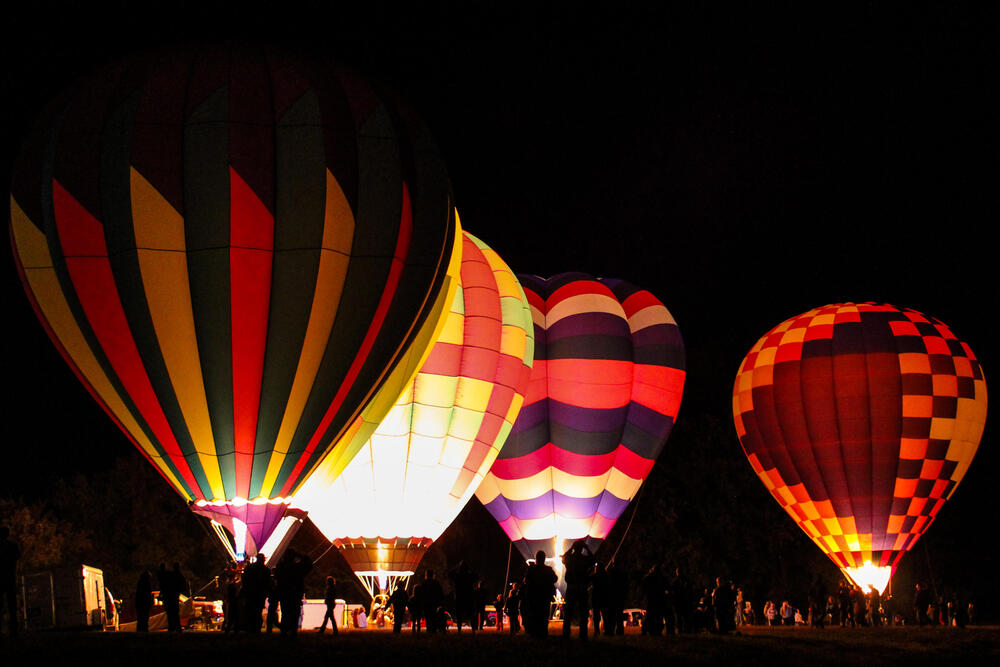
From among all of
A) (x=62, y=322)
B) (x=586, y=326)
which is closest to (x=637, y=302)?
(x=586, y=326)

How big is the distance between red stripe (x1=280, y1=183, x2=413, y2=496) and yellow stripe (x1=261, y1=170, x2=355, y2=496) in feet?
0.96

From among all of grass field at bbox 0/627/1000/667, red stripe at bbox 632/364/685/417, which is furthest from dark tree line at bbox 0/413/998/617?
grass field at bbox 0/627/1000/667

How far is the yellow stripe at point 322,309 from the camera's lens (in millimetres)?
13969

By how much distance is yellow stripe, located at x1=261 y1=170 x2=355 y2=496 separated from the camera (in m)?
14.0

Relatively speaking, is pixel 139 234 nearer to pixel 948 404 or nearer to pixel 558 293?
pixel 558 293

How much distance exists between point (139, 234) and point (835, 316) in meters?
15.6

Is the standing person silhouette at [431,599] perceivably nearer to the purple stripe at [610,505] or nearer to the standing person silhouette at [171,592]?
the standing person silhouette at [171,592]

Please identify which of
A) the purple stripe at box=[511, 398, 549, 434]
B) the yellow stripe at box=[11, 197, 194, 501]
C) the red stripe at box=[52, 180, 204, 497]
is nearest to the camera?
the red stripe at box=[52, 180, 204, 497]

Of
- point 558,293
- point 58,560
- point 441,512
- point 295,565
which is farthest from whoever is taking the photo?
point 58,560

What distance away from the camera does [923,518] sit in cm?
2319

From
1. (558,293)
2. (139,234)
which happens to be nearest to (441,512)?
(558,293)

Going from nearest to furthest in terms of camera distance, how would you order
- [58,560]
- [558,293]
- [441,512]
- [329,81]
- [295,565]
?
[295,565] → [329,81] → [441,512] → [558,293] → [58,560]

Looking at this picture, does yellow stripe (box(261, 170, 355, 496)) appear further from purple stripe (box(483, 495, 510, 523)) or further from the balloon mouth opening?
the balloon mouth opening

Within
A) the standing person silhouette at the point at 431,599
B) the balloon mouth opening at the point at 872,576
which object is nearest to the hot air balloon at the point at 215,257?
the standing person silhouette at the point at 431,599
